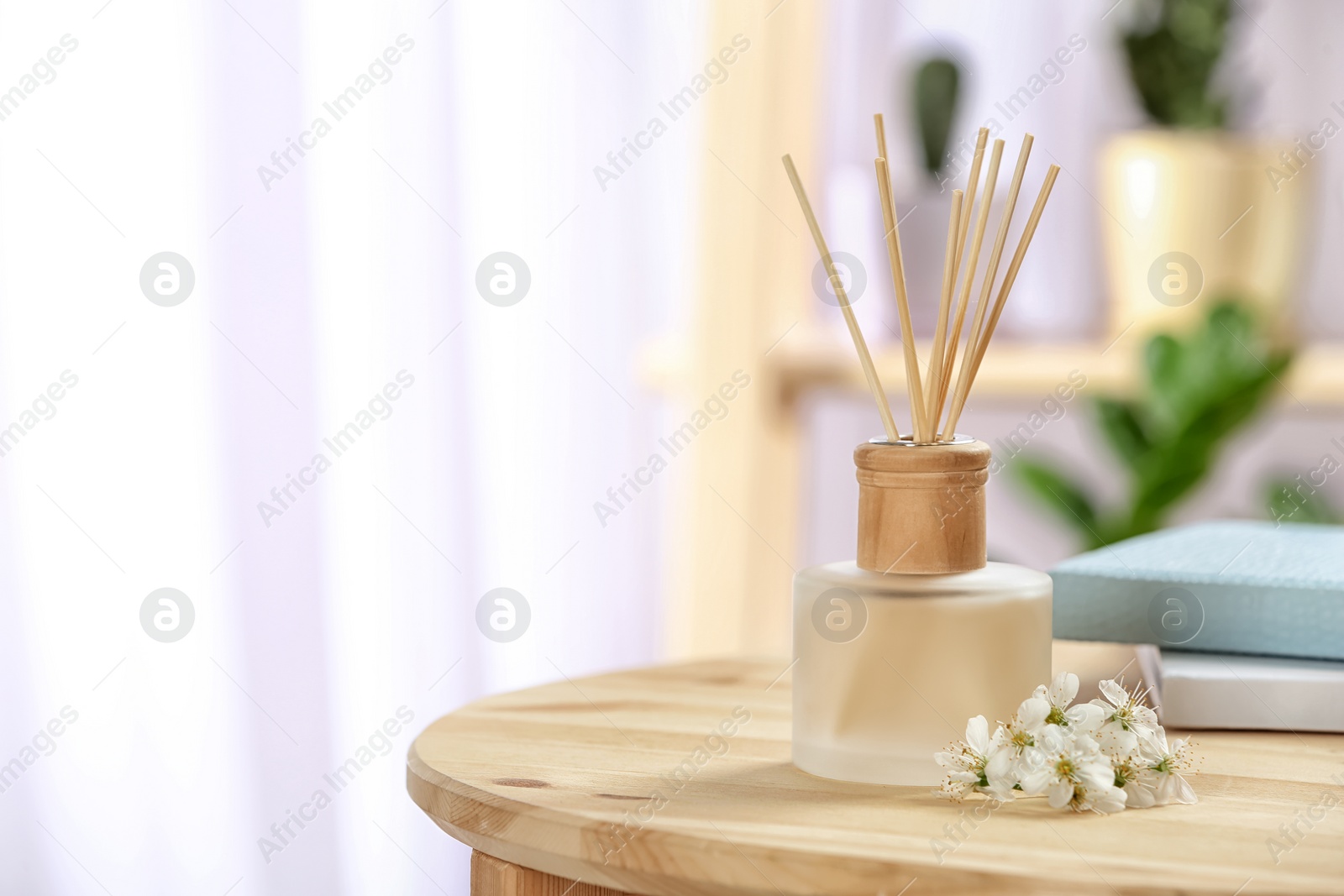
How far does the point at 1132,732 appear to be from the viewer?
554 mm

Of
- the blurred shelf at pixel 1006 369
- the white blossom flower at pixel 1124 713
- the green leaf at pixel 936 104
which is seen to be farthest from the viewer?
the green leaf at pixel 936 104

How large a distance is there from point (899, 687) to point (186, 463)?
2.09 ft

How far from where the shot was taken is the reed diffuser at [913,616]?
1.86 ft

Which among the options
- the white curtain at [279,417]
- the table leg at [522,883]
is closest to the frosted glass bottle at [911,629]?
the table leg at [522,883]

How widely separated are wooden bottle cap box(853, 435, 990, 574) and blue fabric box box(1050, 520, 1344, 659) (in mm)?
192

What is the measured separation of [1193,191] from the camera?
5.20 ft

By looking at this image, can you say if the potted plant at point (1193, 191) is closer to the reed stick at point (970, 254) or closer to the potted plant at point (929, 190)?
the potted plant at point (929, 190)

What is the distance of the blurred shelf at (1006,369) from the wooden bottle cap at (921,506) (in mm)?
969

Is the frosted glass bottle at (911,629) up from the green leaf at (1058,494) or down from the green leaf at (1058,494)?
up

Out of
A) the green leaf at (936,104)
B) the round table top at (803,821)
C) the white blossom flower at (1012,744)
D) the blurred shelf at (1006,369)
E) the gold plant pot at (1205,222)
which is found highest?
the green leaf at (936,104)

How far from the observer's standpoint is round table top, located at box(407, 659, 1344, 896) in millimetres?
454

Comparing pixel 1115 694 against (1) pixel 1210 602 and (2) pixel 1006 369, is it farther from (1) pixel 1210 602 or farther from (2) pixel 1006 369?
(2) pixel 1006 369

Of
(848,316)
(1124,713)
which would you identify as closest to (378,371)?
(848,316)

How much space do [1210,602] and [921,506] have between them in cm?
24
